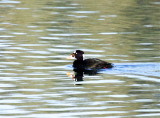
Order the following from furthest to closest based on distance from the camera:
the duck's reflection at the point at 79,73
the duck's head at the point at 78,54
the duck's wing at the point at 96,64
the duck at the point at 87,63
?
the duck's head at the point at 78,54 < the duck at the point at 87,63 < the duck's wing at the point at 96,64 < the duck's reflection at the point at 79,73

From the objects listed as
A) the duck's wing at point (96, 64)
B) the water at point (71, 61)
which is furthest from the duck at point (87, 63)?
the water at point (71, 61)

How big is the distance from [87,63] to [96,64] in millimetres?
712

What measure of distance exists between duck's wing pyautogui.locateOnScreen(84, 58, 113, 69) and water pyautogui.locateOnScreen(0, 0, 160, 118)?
193 mm

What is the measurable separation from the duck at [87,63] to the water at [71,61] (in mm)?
221

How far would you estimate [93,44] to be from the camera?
87.8 feet

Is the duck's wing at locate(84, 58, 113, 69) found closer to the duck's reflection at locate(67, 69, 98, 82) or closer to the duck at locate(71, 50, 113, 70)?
the duck at locate(71, 50, 113, 70)

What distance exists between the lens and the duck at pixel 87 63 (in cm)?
2233

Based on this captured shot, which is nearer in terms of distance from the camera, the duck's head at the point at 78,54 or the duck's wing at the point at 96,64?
the duck's wing at the point at 96,64

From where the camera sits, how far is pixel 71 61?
982 inches

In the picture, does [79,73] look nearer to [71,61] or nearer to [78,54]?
[78,54]

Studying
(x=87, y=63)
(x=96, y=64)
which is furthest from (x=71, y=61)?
(x=96, y=64)

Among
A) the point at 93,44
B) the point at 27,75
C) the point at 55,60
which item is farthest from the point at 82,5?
the point at 27,75

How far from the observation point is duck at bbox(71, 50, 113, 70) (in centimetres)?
2233

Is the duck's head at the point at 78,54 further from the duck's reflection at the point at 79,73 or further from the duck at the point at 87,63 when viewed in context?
the duck's reflection at the point at 79,73
